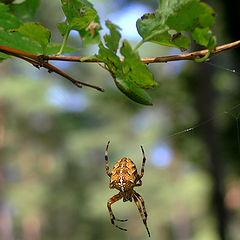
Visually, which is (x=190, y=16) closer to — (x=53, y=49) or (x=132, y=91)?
(x=132, y=91)

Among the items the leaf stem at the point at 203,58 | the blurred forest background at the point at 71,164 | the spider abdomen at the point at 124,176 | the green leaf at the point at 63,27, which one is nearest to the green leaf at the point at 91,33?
the green leaf at the point at 63,27

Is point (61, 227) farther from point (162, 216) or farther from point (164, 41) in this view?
point (164, 41)

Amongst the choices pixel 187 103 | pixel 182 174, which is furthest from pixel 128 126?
pixel 187 103

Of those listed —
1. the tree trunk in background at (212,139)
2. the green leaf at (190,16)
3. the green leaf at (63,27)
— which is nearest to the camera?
the green leaf at (190,16)

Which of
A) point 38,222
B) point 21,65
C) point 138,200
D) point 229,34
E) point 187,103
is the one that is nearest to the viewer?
point 138,200

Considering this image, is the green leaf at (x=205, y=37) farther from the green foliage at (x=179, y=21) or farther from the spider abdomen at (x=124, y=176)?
the spider abdomen at (x=124, y=176)

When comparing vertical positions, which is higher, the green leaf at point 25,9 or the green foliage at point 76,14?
the green leaf at point 25,9
